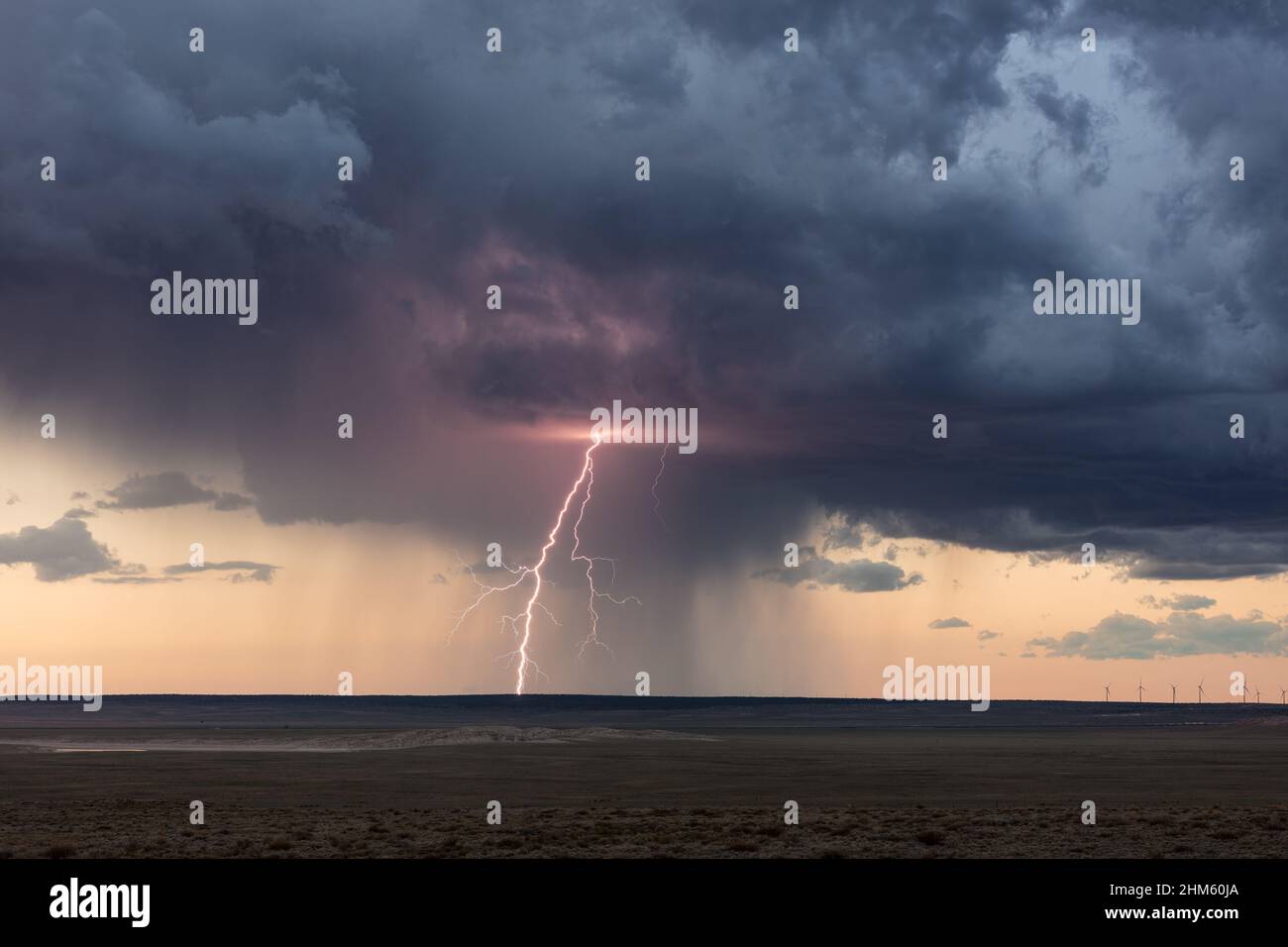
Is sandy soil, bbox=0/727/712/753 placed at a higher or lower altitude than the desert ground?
lower

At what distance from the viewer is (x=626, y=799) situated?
61.9 m

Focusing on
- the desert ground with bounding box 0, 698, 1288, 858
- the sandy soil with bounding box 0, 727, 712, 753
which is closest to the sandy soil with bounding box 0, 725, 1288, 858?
the desert ground with bounding box 0, 698, 1288, 858

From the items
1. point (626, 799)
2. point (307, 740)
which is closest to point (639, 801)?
point (626, 799)

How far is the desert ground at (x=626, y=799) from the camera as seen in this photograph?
136 ft

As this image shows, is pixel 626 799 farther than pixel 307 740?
No

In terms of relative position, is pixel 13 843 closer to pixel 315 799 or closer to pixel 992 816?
pixel 315 799

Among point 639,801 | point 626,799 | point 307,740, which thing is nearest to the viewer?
point 639,801

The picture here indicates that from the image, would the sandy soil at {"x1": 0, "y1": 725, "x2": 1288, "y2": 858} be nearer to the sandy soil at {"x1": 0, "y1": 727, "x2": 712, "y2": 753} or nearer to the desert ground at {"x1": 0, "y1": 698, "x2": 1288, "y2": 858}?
the desert ground at {"x1": 0, "y1": 698, "x2": 1288, "y2": 858}

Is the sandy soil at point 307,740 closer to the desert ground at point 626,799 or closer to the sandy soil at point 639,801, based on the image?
the desert ground at point 626,799

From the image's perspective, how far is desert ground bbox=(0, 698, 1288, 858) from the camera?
41438mm

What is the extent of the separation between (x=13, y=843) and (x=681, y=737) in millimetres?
107872

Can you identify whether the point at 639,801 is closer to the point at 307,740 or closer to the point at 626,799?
the point at 626,799
